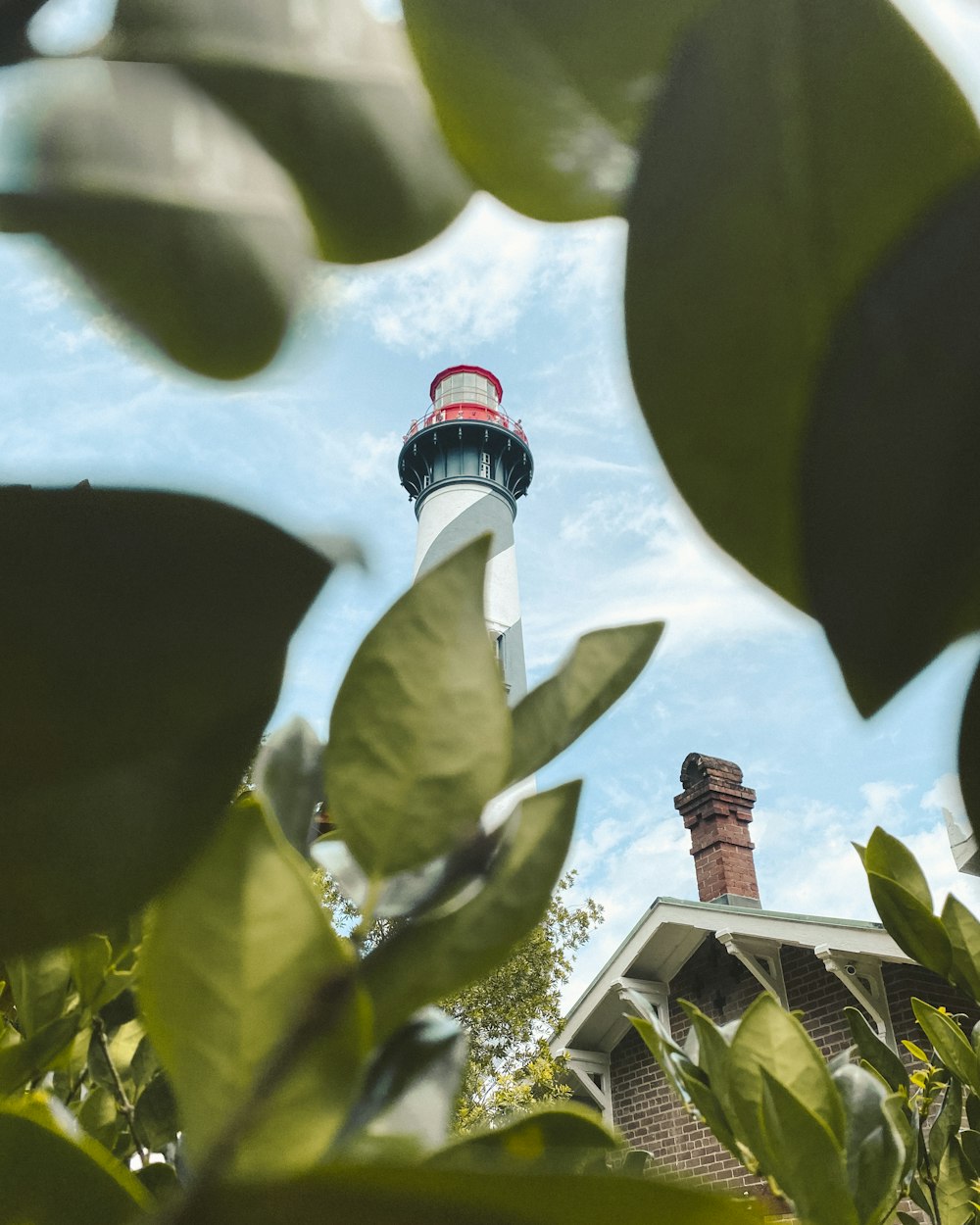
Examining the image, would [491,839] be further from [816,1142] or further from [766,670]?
[816,1142]

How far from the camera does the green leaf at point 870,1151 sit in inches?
13.2

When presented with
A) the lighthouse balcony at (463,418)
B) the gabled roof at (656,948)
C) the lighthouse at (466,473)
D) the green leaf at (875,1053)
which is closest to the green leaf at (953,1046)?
the green leaf at (875,1053)

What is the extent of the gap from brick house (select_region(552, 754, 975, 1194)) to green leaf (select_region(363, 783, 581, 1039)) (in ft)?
8.96

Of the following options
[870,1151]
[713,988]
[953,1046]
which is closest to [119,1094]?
[870,1151]

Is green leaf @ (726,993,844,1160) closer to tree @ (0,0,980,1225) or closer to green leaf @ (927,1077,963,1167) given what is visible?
tree @ (0,0,980,1225)

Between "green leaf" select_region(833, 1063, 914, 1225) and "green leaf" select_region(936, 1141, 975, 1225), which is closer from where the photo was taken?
"green leaf" select_region(833, 1063, 914, 1225)

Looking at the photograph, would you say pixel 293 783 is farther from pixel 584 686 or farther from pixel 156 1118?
pixel 156 1118

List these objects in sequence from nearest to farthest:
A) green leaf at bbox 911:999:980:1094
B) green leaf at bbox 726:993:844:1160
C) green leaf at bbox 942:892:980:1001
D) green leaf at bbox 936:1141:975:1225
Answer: green leaf at bbox 726:993:844:1160 → green leaf at bbox 942:892:980:1001 → green leaf at bbox 911:999:980:1094 → green leaf at bbox 936:1141:975:1225

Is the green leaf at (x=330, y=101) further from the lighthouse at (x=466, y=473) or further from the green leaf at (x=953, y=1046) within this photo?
the green leaf at (x=953, y=1046)

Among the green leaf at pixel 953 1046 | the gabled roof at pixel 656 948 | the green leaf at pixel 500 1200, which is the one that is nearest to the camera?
the green leaf at pixel 500 1200

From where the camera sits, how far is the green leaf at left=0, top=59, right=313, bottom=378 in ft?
0.61

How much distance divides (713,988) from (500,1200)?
6.05 meters

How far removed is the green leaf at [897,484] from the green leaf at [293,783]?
4.9 inches

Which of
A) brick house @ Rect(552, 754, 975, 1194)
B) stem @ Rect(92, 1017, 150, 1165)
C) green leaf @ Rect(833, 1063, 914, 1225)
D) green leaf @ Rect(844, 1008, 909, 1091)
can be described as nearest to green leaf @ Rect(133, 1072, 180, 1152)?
stem @ Rect(92, 1017, 150, 1165)
